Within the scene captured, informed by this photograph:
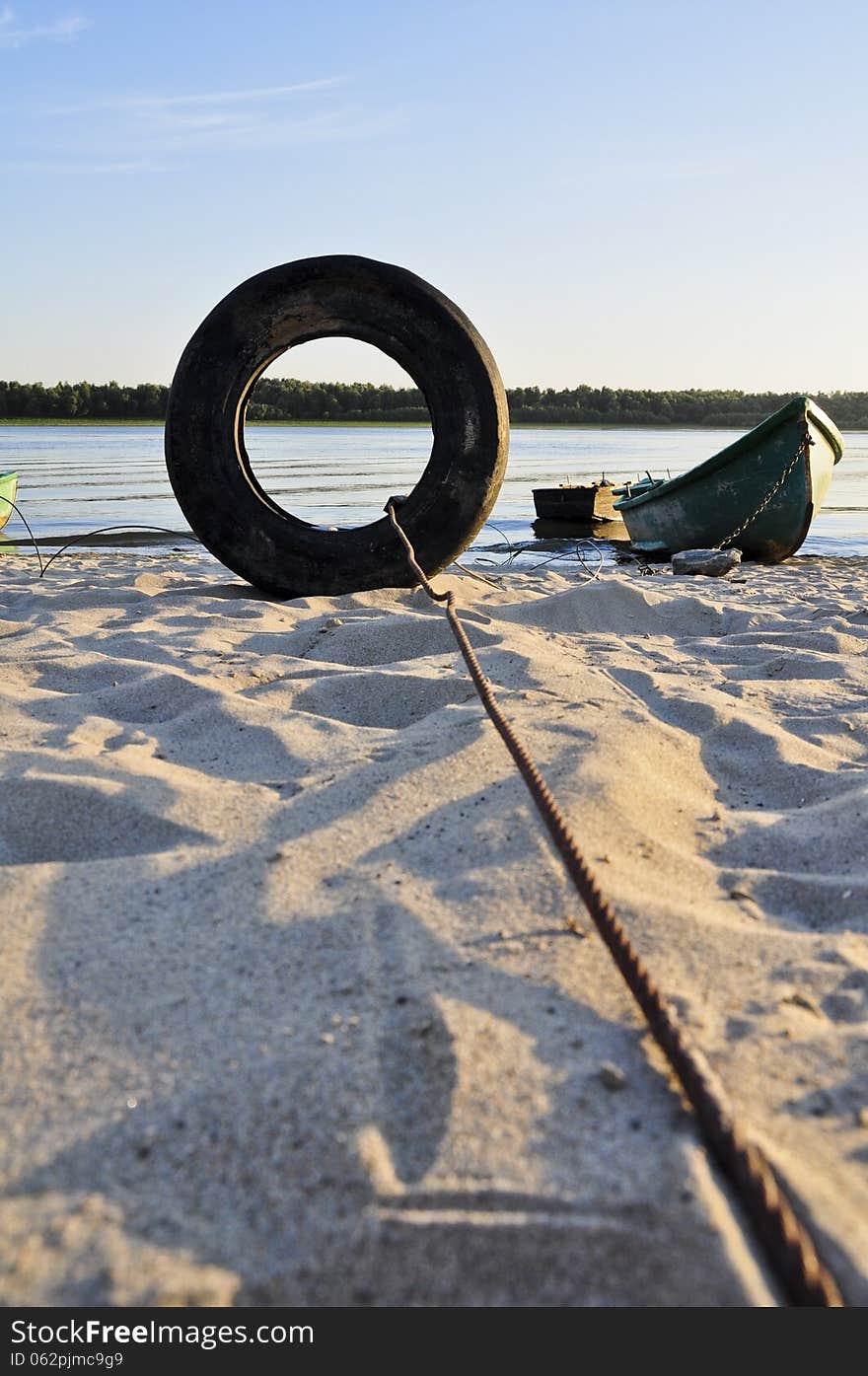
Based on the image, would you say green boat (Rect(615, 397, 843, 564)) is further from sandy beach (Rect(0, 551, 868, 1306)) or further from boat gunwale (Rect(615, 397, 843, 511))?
sandy beach (Rect(0, 551, 868, 1306))

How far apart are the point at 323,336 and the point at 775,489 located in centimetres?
A: 521

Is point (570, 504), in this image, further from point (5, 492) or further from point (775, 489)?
point (5, 492)

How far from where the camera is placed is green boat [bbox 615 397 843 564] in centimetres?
895

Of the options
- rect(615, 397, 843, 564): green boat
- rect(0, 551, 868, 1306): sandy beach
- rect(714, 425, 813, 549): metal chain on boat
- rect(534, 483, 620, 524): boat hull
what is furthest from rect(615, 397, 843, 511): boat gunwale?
rect(0, 551, 868, 1306): sandy beach

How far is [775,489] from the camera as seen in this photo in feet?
30.2

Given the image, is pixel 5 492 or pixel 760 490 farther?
pixel 5 492

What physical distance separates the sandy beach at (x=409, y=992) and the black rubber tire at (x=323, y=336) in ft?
7.04

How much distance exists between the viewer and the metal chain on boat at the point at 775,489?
8859 mm

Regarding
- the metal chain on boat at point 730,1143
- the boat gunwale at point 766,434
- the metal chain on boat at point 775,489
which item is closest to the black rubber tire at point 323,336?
the metal chain on boat at point 730,1143

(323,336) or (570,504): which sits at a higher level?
(323,336)

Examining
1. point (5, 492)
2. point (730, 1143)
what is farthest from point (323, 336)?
point (5, 492)

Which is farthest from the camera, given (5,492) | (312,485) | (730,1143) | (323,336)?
(312,485)
